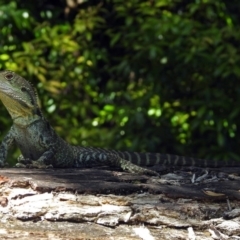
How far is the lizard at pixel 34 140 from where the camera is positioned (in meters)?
5.48

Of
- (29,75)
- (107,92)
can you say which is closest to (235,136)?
(107,92)


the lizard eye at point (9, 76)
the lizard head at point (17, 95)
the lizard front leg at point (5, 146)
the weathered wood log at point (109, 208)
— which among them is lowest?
the weathered wood log at point (109, 208)

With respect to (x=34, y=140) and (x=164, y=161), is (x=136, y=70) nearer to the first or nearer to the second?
(x=164, y=161)

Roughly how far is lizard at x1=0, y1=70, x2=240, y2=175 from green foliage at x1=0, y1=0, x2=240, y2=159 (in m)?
2.23

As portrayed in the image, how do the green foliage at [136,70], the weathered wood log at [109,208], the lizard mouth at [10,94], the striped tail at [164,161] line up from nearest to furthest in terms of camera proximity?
the weathered wood log at [109,208]
the lizard mouth at [10,94]
the striped tail at [164,161]
the green foliage at [136,70]

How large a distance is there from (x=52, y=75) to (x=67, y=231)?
4.59 metres

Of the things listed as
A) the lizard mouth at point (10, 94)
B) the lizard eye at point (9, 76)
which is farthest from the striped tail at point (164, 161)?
the lizard eye at point (9, 76)

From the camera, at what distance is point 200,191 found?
4992 mm

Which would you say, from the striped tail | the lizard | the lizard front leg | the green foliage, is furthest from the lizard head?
the green foliage

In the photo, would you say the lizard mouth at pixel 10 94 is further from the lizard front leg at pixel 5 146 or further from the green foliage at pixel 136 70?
Result: the green foliage at pixel 136 70

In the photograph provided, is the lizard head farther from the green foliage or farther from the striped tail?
the green foliage

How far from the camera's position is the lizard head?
5.46 meters

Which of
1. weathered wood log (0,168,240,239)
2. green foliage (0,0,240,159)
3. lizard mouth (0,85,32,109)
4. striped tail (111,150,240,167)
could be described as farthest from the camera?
green foliage (0,0,240,159)

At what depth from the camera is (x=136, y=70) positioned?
865 centimetres
